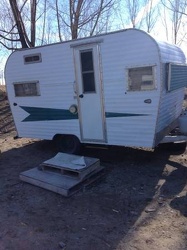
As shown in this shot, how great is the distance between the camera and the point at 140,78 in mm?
5988

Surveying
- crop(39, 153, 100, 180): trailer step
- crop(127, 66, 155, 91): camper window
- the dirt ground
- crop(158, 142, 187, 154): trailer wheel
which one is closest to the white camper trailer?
crop(127, 66, 155, 91): camper window

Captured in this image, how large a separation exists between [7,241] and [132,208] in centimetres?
193

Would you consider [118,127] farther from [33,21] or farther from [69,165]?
[33,21]

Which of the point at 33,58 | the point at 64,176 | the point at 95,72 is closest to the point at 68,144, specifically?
the point at 64,176

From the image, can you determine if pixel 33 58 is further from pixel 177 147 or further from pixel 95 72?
pixel 177 147

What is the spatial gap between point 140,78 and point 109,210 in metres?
2.64

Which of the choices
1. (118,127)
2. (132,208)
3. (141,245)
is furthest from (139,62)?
(141,245)

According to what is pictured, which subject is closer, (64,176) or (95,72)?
Answer: (64,176)

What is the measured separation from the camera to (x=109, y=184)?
5766 millimetres

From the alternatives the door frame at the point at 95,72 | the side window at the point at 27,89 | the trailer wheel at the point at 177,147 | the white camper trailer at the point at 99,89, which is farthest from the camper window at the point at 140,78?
the side window at the point at 27,89

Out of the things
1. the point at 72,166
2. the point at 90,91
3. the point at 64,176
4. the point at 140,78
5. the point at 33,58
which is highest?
the point at 33,58

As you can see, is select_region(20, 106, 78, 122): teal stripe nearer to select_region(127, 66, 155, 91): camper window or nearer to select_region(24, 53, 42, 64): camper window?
select_region(24, 53, 42, 64): camper window

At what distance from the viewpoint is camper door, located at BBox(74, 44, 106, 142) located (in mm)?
6555

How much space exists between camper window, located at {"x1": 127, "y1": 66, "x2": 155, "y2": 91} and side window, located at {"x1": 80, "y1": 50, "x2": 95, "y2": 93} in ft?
2.97
